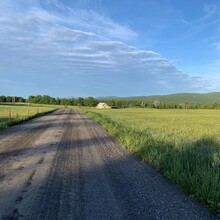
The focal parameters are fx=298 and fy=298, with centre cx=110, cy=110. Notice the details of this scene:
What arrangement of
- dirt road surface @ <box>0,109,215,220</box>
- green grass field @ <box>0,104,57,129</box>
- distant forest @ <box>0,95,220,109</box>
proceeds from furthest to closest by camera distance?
distant forest @ <box>0,95,220,109</box>, green grass field @ <box>0,104,57,129</box>, dirt road surface @ <box>0,109,215,220</box>

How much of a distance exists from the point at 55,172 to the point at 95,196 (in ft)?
7.07

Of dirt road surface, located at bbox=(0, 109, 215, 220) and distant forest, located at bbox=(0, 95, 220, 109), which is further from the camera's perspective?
distant forest, located at bbox=(0, 95, 220, 109)

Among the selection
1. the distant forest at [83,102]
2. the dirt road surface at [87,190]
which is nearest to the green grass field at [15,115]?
→ the dirt road surface at [87,190]

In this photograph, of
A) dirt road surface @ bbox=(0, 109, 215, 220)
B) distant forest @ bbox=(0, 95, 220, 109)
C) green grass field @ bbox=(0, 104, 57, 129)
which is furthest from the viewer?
distant forest @ bbox=(0, 95, 220, 109)

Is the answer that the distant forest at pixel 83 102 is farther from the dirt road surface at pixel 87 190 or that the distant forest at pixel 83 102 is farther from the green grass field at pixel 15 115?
the dirt road surface at pixel 87 190

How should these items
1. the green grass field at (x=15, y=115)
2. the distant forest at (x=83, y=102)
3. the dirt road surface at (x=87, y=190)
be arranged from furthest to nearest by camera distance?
the distant forest at (x=83, y=102) → the green grass field at (x=15, y=115) → the dirt road surface at (x=87, y=190)

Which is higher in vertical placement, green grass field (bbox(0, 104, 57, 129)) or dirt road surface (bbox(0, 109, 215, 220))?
dirt road surface (bbox(0, 109, 215, 220))

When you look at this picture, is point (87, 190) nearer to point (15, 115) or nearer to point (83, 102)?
point (15, 115)

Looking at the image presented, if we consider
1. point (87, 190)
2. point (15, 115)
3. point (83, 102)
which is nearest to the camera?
point (87, 190)

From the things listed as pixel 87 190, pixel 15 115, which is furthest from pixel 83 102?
pixel 87 190

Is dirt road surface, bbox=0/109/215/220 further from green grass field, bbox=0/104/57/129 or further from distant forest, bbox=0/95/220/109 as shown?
distant forest, bbox=0/95/220/109

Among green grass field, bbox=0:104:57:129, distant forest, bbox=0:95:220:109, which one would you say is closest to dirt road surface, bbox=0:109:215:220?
green grass field, bbox=0:104:57:129

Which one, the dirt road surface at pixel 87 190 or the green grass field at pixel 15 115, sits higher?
the dirt road surface at pixel 87 190

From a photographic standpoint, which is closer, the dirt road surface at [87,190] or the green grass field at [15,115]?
the dirt road surface at [87,190]
